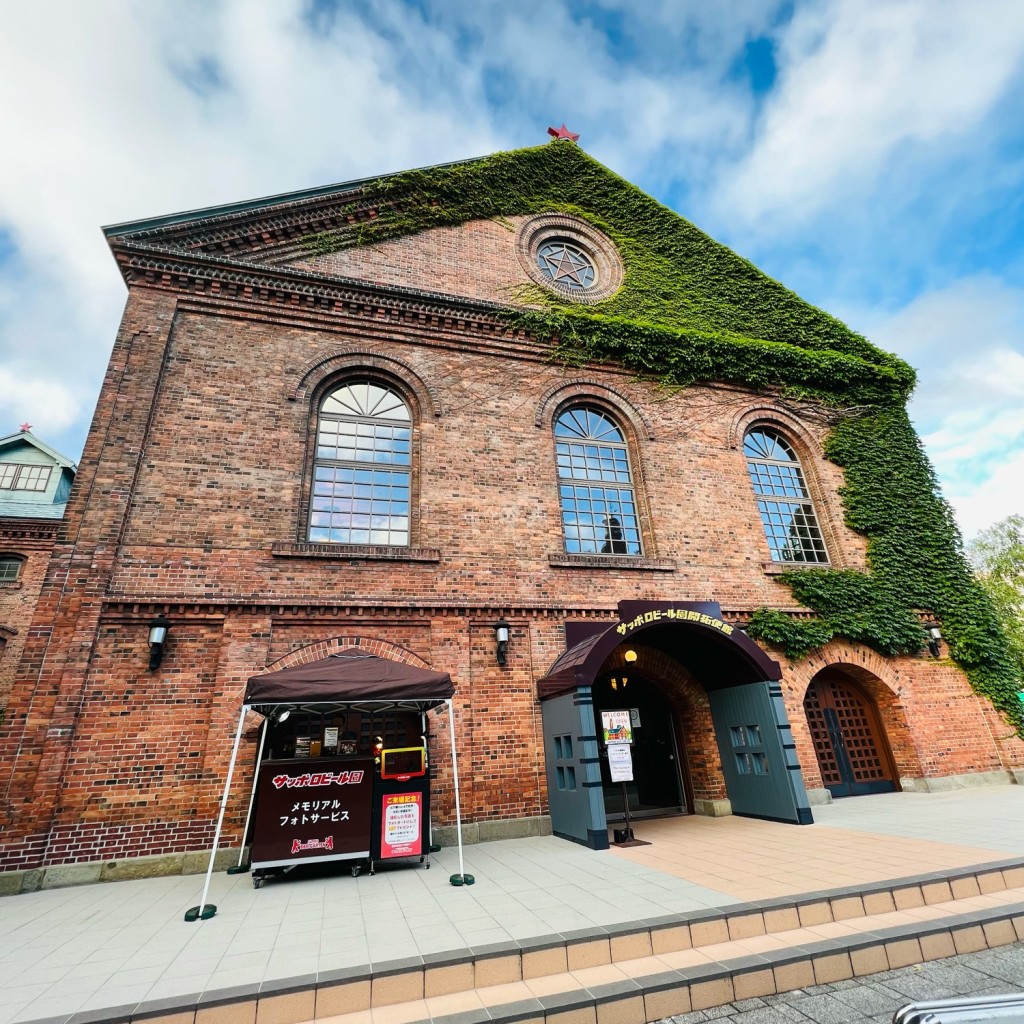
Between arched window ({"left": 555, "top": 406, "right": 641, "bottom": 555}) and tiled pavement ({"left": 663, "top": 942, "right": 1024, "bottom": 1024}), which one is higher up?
arched window ({"left": 555, "top": 406, "right": 641, "bottom": 555})

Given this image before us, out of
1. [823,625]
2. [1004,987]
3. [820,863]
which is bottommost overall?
[1004,987]

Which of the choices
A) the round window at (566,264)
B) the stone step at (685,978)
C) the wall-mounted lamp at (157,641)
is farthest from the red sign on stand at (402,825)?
the round window at (566,264)

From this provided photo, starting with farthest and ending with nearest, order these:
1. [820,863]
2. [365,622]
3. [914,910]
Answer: [365,622], [820,863], [914,910]

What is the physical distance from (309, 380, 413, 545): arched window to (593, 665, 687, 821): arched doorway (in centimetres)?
450

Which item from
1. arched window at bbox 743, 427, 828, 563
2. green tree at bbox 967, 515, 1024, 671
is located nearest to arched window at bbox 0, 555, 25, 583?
arched window at bbox 743, 427, 828, 563

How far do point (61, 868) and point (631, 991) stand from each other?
6470 millimetres

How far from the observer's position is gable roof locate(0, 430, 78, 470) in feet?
60.1

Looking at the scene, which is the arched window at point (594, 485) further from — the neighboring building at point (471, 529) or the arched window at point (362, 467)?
the arched window at point (362, 467)

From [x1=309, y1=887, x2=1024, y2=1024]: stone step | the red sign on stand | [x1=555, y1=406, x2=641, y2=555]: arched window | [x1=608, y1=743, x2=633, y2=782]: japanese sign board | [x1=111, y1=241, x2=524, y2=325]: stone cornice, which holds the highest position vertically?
[x1=111, y1=241, x2=524, y2=325]: stone cornice

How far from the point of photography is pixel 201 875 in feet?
21.2

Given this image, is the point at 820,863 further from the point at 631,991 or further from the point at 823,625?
the point at 823,625

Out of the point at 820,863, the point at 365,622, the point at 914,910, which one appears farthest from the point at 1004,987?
the point at 365,622

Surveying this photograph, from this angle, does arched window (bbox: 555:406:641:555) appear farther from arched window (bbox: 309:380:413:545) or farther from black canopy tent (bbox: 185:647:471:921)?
black canopy tent (bbox: 185:647:471:921)

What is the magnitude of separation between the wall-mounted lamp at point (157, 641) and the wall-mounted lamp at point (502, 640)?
4.44 metres
